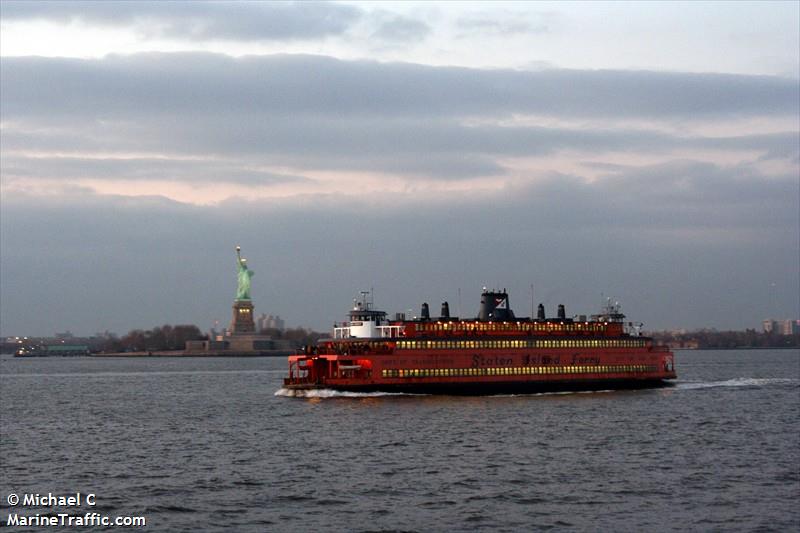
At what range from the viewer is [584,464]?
53562 mm

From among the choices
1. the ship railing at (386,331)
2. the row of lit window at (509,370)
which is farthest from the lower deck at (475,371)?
the ship railing at (386,331)

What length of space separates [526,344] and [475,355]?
589 centimetres

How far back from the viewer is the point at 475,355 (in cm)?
9825

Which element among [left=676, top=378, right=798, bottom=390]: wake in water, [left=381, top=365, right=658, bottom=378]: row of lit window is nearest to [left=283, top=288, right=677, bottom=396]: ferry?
[left=381, top=365, right=658, bottom=378]: row of lit window

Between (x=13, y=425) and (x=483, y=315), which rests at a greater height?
(x=483, y=315)

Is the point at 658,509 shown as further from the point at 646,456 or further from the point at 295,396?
the point at 295,396

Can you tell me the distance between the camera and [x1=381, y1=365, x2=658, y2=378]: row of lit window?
94750 millimetres

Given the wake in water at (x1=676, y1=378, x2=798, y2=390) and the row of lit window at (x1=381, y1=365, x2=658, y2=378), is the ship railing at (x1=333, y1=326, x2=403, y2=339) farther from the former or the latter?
the wake in water at (x1=676, y1=378, x2=798, y2=390)

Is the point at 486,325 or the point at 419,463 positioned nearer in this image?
the point at 419,463

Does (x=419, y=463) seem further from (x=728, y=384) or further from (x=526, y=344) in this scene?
(x=728, y=384)

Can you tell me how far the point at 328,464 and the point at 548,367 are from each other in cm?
5138

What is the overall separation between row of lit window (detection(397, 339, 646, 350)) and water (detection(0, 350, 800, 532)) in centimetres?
529

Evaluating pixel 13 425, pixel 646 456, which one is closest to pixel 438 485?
pixel 646 456

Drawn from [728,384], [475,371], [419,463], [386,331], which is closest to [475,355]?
[475,371]
